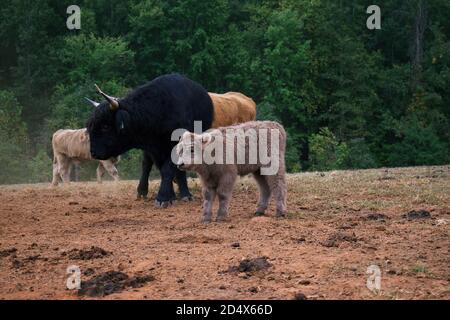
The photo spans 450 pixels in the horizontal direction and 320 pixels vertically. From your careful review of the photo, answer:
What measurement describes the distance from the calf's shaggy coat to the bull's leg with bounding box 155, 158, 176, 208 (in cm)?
205

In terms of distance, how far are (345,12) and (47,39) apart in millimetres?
18329

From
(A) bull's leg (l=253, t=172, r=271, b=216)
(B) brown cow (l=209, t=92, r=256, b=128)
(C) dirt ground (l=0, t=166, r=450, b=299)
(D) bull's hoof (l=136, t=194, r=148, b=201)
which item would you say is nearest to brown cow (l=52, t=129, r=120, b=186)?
(B) brown cow (l=209, t=92, r=256, b=128)

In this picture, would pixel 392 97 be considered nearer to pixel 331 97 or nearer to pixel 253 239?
pixel 331 97

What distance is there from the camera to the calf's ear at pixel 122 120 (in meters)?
13.2

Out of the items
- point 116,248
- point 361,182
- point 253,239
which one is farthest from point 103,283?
point 361,182

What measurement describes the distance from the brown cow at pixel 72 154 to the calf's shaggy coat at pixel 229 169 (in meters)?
8.78

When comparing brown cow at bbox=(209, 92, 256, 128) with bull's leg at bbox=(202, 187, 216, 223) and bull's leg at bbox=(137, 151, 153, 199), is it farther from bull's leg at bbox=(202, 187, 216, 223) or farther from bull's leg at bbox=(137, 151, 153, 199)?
bull's leg at bbox=(202, 187, 216, 223)

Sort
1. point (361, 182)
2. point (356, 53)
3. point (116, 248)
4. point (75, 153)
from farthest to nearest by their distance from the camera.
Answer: point (356, 53) → point (75, 153) → point (361, 182) → point (116, 248)

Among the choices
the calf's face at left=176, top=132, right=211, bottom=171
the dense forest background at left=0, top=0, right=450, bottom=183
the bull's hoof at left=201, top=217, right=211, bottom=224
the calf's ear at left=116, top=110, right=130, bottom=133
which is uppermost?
the dense forest background at left=0, top=0, right=450, bottom=183

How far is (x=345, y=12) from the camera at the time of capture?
4950 cm

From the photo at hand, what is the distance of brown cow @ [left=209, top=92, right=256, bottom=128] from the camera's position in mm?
15227

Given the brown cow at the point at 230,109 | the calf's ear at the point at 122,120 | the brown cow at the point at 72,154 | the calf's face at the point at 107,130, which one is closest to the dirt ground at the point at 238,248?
the calf's face at the point at 107,130

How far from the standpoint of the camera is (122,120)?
13.2 meters

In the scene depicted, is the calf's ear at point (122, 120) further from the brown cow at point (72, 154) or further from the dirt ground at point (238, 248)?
the brown cow at point (72, 154)
